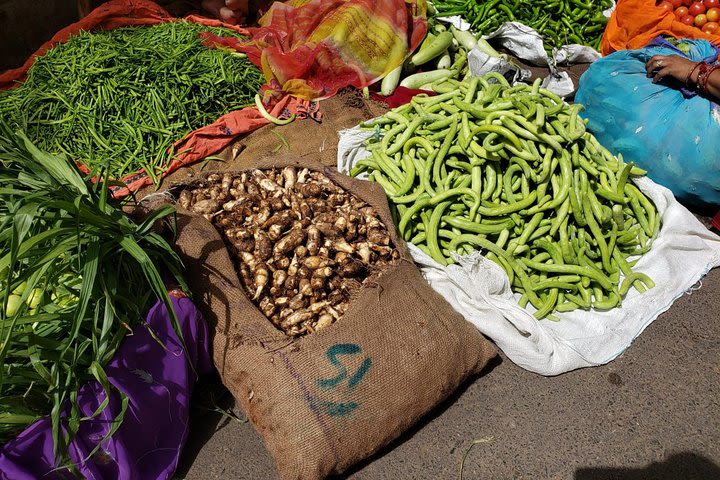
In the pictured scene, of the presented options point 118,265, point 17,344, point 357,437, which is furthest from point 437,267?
point 17,344

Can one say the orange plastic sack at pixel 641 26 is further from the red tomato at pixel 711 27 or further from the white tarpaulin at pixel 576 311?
the white tarpaulin at pixel 576 311

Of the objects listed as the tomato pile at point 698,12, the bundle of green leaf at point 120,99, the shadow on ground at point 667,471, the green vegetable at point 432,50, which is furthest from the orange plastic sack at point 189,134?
the tomato pile at point 698,12

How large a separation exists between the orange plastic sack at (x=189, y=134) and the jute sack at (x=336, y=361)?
1.21 metres

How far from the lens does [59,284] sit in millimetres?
1920

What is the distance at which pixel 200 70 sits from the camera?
12.6ft

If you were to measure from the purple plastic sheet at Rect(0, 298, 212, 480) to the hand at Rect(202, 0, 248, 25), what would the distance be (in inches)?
143

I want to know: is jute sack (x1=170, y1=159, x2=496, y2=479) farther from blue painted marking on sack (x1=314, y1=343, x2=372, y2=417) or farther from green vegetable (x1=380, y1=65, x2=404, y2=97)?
green vegetable (x1=380, y1=65, x2=404, y2=97)

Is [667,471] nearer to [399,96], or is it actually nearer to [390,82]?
[399,96]

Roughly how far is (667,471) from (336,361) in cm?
165

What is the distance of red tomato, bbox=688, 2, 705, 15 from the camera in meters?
4.65

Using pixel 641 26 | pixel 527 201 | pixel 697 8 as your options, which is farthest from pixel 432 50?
pixel 697 8

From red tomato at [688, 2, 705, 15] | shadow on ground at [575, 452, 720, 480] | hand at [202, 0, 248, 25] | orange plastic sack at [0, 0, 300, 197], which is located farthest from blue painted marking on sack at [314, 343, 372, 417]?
red tomato at [688, 2, 705, 15]

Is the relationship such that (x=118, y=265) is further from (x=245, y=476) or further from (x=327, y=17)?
(x=327, y=17)

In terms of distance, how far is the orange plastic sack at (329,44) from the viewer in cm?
402
